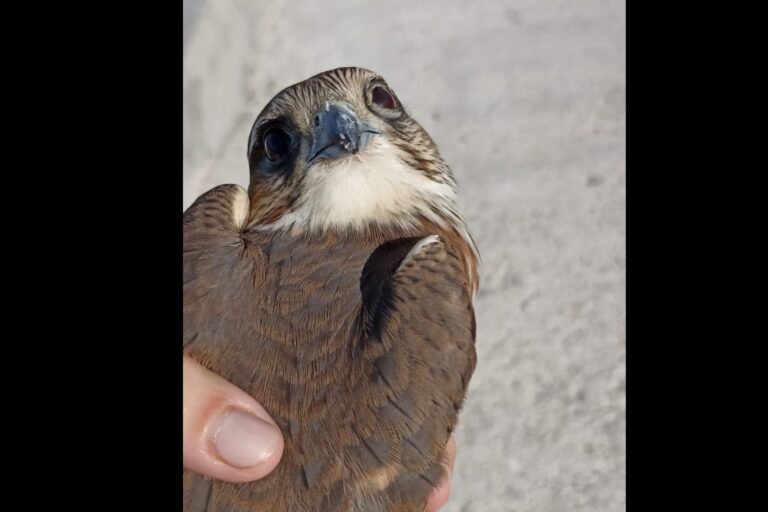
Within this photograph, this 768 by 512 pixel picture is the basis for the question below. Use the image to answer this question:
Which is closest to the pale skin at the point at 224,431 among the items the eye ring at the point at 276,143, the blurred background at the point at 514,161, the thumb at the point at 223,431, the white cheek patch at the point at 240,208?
the thumb at the point at 223,431

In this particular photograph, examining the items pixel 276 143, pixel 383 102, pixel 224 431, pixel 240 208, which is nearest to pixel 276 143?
pixel 276 143

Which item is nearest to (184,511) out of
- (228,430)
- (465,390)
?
(228,430)

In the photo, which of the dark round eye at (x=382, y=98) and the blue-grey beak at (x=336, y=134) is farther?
the dark round eye at (x=382, y=98)

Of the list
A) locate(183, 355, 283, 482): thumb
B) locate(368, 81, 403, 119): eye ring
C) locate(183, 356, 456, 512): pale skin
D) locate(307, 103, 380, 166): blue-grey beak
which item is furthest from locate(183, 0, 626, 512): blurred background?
locate(183, 355, 283, 482): thumb

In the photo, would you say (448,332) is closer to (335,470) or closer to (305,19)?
(335,470)

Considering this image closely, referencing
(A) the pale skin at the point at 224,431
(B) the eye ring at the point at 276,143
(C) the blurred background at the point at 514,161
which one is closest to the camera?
(A) the pale skin at the point at 224,431

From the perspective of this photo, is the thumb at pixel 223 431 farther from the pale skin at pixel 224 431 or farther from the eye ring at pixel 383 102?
the eye ring at pixel 383 102
